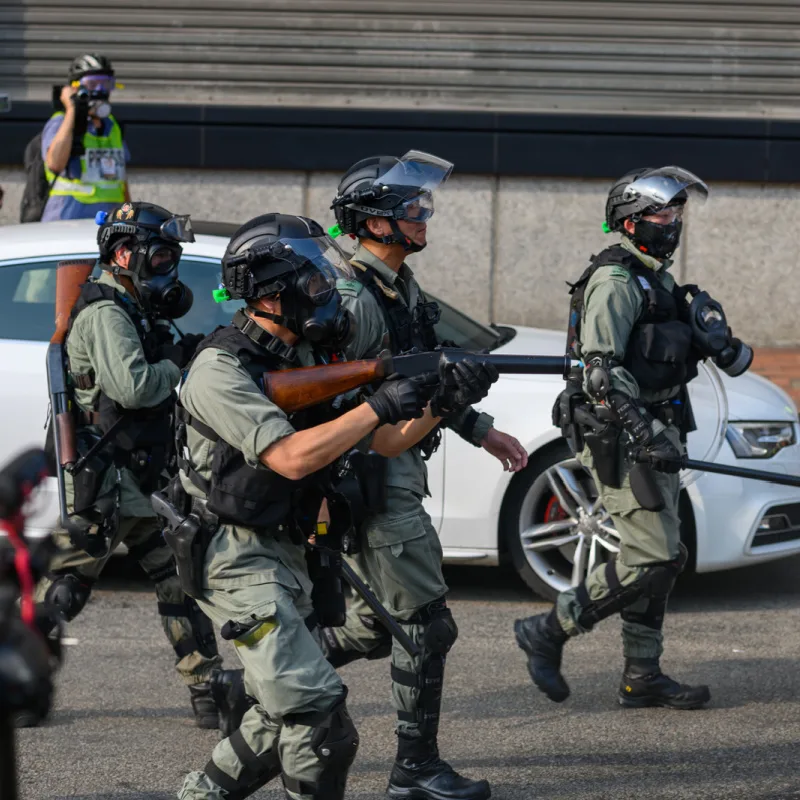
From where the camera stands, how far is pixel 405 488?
15.5ft

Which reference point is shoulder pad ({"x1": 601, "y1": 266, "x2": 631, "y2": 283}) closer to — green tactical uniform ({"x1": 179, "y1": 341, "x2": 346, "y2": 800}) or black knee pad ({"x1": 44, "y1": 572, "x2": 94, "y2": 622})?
green tactical uniform ({"x1": 179, "y1": 341, "x2": 346, "y2": 800})

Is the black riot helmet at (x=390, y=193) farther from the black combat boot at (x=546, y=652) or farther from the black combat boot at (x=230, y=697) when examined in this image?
the black combat boot at (x=546, y=652)

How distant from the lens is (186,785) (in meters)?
3.93

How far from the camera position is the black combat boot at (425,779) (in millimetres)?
4641

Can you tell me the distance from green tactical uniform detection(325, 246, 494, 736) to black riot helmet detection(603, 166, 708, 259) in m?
1.15

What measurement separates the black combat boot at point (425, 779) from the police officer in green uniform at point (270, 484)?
87 cm

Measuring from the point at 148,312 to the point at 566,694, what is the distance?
6.84ft

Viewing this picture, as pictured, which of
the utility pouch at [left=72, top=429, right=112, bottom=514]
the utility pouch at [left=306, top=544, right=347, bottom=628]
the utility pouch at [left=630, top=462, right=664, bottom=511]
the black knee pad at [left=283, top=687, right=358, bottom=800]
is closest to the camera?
the black knee pad at [left=283, top=687, right=358, bottom=800]

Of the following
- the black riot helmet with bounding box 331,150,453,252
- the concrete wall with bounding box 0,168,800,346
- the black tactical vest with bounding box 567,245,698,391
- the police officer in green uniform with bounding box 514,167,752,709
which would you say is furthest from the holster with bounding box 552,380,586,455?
the concrete wall with bounding box 0,168,800,346

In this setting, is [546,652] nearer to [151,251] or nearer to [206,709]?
[206,709]

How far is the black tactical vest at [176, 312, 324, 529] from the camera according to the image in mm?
3795

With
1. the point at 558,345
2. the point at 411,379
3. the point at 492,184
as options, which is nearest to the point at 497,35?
the point at 492,184

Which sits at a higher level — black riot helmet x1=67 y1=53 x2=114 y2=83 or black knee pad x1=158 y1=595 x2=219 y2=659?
black riot helmet x1=67 y1=53 x2=114 y2=83

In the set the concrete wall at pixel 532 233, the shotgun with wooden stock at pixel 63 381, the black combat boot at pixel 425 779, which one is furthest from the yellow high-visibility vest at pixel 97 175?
the black combat boot at pixel 425 779
